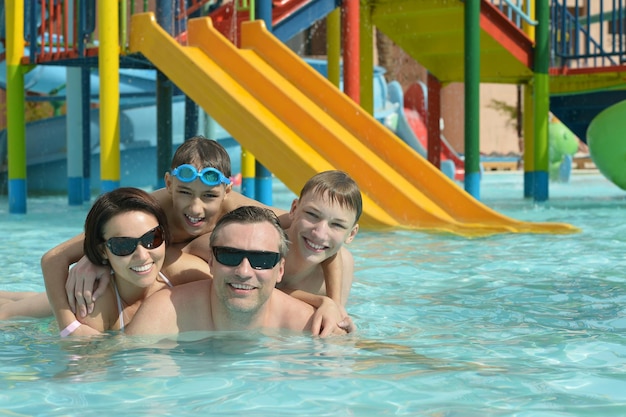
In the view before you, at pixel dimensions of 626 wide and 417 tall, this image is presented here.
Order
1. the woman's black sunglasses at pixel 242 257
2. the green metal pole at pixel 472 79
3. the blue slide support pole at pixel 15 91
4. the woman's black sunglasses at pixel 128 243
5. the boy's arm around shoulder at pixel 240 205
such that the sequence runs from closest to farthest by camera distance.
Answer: the woman's black sunglasses at pixel 242 257
the woman's black sunglasses at pixel 128 243
the boy's arm around shoulder at pixel 240 205
the blue slide support pole at pixel 15 91
the green metal pole at pixel 472 79

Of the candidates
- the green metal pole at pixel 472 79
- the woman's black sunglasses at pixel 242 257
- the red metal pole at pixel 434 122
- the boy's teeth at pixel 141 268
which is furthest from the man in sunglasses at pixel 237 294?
the red metal pole at pixel 434 122

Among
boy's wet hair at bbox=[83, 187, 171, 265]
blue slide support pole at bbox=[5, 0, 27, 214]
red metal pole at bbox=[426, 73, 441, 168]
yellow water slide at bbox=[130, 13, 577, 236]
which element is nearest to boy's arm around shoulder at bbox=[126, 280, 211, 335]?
boy's wet hair at bbox=[83, 187, 171, 265]

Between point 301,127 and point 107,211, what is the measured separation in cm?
440

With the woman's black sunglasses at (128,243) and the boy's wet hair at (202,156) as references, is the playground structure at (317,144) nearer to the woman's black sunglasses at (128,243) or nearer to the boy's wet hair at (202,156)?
the boy's wet hair at (202,156)

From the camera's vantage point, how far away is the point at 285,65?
8.49 metres

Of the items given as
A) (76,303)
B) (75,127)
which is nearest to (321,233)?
(76,303)

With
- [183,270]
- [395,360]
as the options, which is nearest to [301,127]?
[183,270]

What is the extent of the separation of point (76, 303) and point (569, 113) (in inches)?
380

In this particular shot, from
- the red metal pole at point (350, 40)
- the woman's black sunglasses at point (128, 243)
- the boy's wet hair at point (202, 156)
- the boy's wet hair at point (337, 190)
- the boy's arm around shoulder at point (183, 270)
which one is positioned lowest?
the boy's arm around shoulder at point (183, 270)

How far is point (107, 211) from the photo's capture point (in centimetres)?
345

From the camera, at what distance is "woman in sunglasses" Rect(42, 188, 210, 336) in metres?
3.43

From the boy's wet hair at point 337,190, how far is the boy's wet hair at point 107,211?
0.60 metres

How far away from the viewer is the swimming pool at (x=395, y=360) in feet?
8.45

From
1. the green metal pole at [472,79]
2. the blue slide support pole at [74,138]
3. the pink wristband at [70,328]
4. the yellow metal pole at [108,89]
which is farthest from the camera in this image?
the blue slide support pole at [74,138]
